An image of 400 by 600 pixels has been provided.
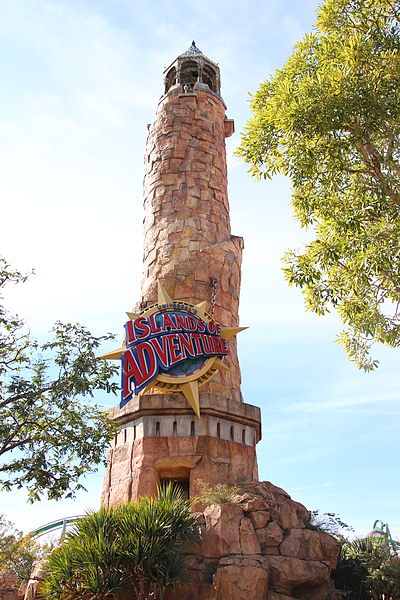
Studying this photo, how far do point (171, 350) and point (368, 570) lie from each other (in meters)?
7.66

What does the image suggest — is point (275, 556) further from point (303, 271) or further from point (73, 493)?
point (303, 271)

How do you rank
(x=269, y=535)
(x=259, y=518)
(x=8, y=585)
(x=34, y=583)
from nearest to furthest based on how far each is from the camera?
(x=269, y=535) → (x=34, y=583) → (x=259, y=518) → (x=8, y=585)

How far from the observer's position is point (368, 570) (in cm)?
1384

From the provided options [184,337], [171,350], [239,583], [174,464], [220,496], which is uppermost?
[184,337]

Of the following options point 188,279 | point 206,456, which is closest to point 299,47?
point 188,279

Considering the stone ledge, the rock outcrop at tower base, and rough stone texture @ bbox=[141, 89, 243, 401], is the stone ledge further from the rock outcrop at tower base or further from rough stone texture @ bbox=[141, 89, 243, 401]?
the rock outcrop at tower base

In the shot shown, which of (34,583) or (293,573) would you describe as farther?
(34,583)

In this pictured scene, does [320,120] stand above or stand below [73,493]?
above

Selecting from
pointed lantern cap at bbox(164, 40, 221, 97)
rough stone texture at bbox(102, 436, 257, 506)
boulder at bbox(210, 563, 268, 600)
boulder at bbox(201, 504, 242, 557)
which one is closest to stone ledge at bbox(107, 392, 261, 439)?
rough stone texture at bbox(102, 436, 257, 506)

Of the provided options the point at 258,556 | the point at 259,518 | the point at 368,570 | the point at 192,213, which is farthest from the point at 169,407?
the point at 192,213

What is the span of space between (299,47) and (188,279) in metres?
7.83

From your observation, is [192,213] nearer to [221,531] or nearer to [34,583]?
[221,531]

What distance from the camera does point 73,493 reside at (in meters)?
13.8

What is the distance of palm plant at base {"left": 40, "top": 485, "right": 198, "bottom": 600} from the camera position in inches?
450
